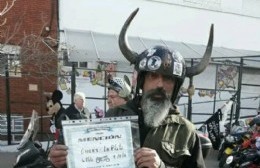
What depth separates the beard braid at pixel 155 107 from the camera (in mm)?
2227

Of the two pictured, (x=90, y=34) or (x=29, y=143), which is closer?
(x=29, y=143)

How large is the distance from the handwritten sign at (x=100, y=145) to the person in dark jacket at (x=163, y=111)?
0.58 feet

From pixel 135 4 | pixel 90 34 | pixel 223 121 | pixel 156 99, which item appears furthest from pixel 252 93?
pixel 156 99

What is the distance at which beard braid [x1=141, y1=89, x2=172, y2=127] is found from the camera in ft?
7.30

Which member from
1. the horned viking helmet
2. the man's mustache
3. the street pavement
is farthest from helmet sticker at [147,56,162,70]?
the street pavement

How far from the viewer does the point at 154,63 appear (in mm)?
2271

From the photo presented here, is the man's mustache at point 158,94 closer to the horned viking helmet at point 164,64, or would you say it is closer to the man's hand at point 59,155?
the horned viking helmet at point 164,64

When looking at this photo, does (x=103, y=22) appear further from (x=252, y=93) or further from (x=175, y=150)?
(x=175, y=150)

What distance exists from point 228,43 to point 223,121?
4.68 metres

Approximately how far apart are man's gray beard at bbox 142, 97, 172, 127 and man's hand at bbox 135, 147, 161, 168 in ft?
0.90

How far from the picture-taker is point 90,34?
12359 mm

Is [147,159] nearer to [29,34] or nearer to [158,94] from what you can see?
[158,94]

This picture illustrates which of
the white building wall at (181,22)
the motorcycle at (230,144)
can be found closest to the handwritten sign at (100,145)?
the motorcycle at (230,144)

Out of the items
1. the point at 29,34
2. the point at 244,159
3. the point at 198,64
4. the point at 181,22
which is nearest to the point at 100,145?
the point at 198,64
